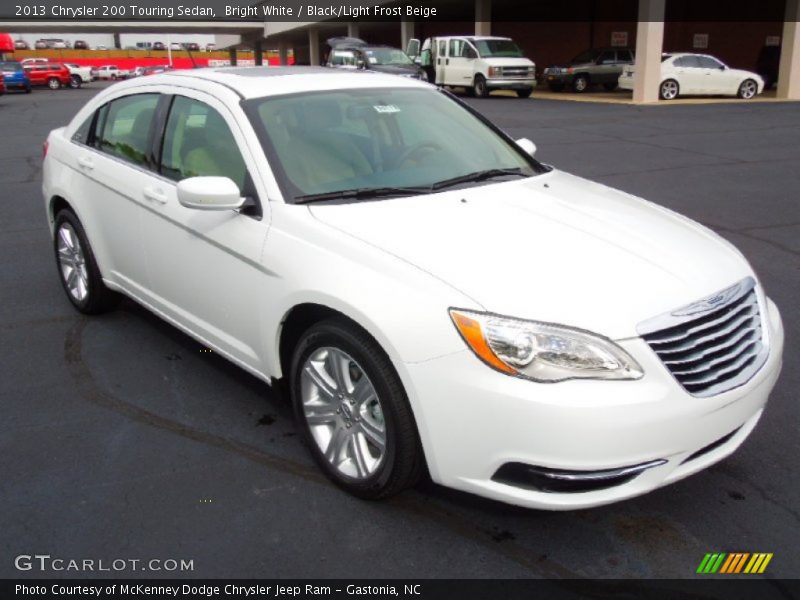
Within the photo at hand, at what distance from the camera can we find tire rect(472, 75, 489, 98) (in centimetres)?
2681

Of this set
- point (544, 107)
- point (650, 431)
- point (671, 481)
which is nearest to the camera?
point (650, 431)

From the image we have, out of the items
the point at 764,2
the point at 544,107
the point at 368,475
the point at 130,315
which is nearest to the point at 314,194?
the point at 368,475

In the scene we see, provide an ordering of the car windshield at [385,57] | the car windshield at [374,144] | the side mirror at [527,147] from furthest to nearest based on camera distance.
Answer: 1. the car windshield at [385,57]
2. the side mirror at [527,147]
3. the car windshield at [374,144]

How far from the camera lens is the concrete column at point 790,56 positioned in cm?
2355

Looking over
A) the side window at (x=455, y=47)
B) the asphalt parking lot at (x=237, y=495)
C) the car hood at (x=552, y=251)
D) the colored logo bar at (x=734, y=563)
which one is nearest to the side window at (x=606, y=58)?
the side window at (x=455, y=47)

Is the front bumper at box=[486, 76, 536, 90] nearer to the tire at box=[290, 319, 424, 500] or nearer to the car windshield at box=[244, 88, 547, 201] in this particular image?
the car windshield at box=[244, 88, 547, 201]

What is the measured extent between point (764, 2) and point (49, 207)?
32178 mm

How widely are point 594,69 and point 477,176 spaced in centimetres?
2756

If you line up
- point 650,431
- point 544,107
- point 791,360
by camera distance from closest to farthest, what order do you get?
point 650,431 → point 791,360 → point 544,107

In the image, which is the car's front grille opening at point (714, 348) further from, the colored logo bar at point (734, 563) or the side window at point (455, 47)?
the side window at point (455, 47)

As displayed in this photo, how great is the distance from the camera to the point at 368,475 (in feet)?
9.89

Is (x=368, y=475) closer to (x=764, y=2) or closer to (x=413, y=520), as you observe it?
(x=413, y=520)

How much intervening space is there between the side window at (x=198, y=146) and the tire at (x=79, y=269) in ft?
3.88

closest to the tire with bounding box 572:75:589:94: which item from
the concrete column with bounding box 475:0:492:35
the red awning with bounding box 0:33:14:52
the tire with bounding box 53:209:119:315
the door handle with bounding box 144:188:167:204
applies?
the concrete column with bounding box 475:0:492:35
